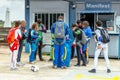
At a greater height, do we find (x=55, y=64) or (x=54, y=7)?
(x=54, y=7)

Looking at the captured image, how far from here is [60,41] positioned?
50.7 feet

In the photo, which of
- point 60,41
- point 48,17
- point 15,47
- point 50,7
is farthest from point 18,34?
point 48,17

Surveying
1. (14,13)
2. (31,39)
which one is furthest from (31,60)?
(14,13)

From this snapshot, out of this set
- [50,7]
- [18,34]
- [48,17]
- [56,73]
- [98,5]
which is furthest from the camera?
[48,17]

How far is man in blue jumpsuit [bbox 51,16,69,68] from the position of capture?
50.4ft

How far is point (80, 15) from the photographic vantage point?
20.4 meters

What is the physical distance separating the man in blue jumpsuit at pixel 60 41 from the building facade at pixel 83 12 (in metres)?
4.11

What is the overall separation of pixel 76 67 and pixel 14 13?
1977cm

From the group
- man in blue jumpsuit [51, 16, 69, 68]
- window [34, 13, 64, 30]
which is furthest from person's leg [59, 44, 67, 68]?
window [34, 13, 64, 30]

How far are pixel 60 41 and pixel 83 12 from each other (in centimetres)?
470

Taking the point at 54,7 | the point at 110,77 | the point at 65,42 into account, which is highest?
the point at 54,7

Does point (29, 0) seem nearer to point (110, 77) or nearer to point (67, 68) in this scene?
point (67, 68)

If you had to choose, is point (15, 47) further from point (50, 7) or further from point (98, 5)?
point (50, 7)

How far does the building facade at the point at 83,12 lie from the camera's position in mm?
19422
